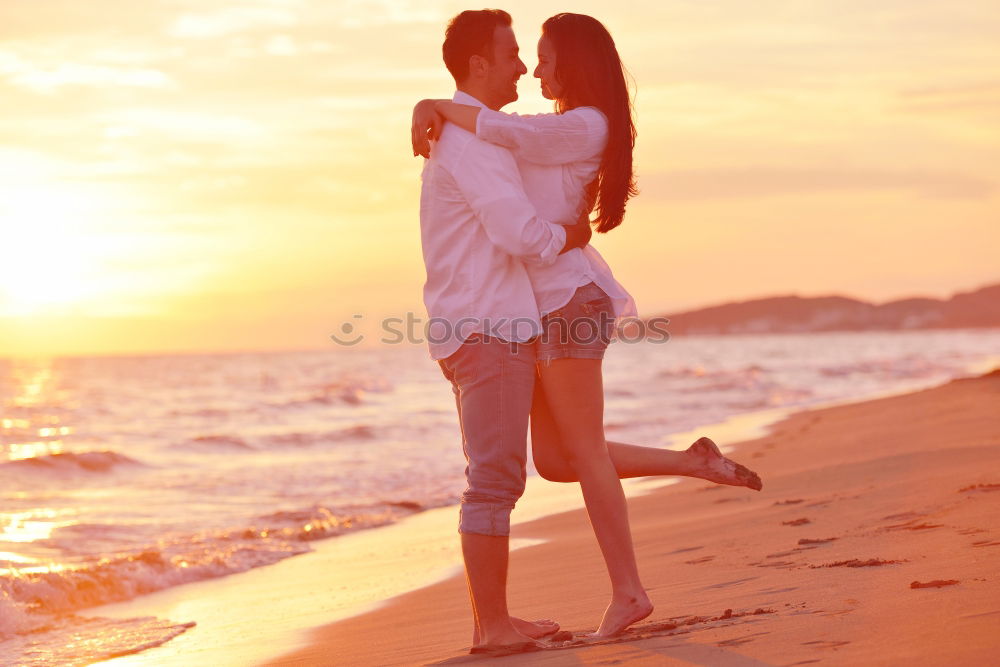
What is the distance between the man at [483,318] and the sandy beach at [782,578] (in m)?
0.29

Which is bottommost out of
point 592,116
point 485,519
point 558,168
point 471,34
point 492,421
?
point 485,519

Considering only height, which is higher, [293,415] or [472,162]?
[472,162]

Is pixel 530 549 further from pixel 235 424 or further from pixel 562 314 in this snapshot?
pixel 235 424

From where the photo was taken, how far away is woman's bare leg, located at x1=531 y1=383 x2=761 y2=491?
3.29 meters

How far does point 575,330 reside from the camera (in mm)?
3123

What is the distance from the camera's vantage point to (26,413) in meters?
25.7

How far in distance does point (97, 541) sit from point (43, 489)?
3.92 metres

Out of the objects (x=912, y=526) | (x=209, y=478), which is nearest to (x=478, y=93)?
(x=912, y=526)

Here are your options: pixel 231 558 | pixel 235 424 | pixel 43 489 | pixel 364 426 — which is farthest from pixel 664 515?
pixel 235 424

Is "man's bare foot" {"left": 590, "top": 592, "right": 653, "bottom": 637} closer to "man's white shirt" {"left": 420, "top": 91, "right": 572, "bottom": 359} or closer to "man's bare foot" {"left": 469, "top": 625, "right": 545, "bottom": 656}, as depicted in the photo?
"man's bare foot" {"left": 469, "top": 625, "right": 545, "bottom": 656}

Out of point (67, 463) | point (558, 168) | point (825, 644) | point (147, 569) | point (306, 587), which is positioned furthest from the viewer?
point (67, 463)

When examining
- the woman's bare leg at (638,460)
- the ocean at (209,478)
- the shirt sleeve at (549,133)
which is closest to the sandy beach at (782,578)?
the woman's bare leg at (638,460)

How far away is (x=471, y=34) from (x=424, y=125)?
311 mm

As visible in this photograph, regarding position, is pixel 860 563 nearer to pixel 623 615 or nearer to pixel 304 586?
pixel 623 615
